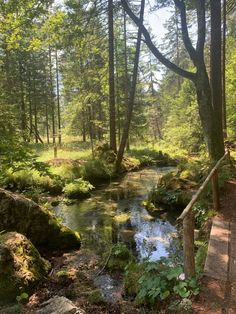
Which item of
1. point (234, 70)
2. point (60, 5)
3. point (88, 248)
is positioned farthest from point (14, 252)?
point (234, 70)

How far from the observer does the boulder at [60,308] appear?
4022 millimetres

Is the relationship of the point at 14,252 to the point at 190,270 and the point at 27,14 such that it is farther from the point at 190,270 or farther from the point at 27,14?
Result: the point at 27,14

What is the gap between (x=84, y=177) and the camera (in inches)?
582

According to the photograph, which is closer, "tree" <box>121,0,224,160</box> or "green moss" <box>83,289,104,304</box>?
"green moss" <box>83,289,104,304</box>

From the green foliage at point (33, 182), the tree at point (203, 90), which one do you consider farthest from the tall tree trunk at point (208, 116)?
the green foliage at point (33, 182)

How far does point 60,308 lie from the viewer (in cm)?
413

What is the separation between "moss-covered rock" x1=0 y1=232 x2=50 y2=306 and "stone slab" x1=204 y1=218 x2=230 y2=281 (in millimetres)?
2851

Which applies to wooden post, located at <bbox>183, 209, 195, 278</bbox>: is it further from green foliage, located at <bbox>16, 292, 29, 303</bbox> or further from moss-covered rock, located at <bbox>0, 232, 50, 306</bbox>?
moss-covered rock, located at <bbox>0, 232, 50, 306</bbox>

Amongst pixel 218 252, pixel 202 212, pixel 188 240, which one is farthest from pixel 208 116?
pixel 188 240

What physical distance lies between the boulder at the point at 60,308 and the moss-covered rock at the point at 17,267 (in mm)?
881

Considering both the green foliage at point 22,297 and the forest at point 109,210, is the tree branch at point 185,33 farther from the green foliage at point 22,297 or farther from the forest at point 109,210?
the green foliage at point 22,297

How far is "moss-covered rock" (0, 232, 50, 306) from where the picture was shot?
506 centimetres

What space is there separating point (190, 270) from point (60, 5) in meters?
13.0

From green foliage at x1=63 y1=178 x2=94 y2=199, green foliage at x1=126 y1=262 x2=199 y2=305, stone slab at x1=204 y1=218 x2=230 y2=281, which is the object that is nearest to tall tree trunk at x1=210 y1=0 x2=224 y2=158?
stone slab at x1=204 y1=218 x2=230 y2=281
